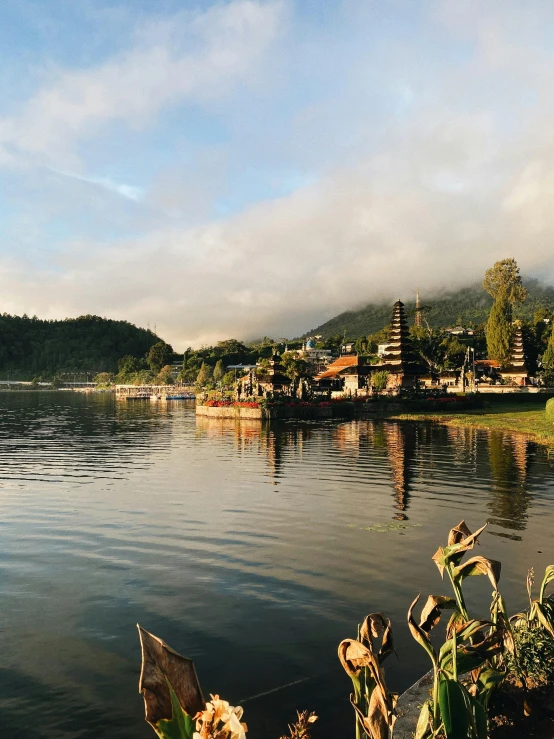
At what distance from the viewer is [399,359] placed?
76.2 m

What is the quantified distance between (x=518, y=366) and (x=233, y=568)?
80.7m

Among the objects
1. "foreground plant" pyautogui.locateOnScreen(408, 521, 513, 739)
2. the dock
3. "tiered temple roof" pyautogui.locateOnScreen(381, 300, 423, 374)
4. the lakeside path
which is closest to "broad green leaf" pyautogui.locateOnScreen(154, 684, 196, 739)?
"foreground plant" pyautogui.locateOnScreen(408, 521, 513, 739)

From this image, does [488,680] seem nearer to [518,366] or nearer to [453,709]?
[453,709]

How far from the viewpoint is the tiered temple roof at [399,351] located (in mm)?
75688

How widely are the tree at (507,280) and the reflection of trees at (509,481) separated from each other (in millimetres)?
79440

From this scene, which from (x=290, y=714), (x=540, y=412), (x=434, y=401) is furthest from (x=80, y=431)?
(x=290, y=714)

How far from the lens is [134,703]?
7199 mm

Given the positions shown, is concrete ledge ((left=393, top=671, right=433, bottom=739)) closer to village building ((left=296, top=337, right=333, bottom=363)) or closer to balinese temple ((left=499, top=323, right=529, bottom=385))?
balinese temple ((left=499, top=323, right=529, bottom=385))

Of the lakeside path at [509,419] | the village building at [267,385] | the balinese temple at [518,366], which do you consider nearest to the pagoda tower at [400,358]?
the lakeside path at [509,419]

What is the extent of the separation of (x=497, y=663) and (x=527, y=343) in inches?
3467

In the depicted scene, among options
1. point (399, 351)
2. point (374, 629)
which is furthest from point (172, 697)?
point (399, 351)

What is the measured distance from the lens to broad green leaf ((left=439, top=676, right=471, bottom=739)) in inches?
141

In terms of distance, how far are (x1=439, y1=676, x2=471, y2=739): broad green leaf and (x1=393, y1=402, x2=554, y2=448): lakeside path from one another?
104ft

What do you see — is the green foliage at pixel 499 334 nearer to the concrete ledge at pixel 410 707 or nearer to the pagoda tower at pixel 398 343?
the pagoda tower at pixel 398 343
